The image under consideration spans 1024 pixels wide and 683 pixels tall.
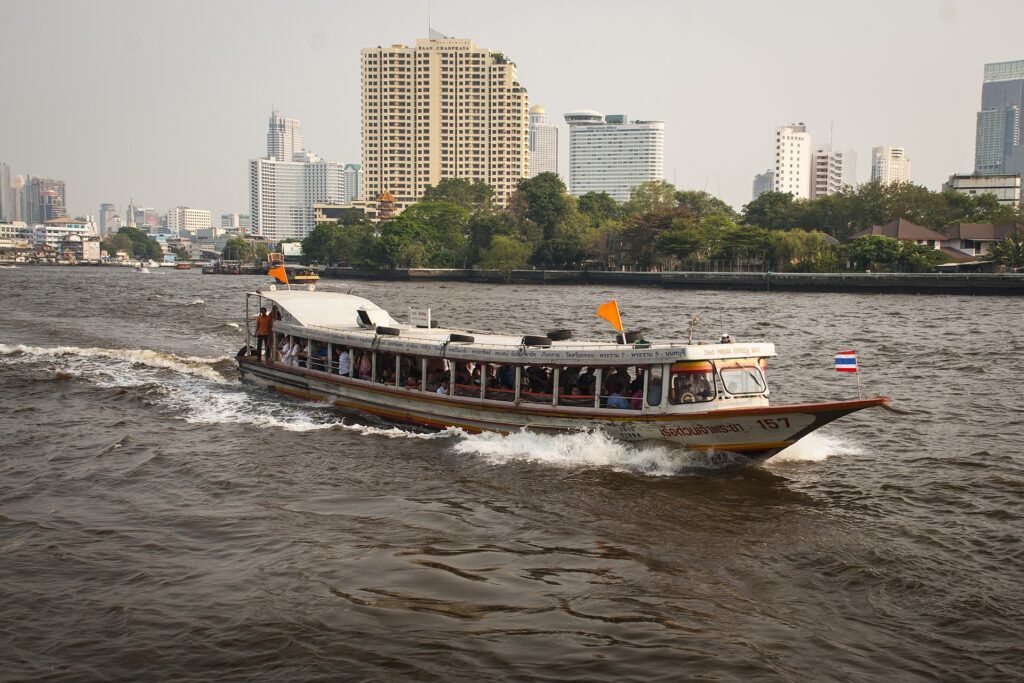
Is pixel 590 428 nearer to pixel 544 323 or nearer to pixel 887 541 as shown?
pixel 887 541

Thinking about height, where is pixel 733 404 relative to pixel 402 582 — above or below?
above

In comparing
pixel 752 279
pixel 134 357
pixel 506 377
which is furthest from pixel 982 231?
pixel 506 377

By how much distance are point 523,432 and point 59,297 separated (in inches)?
2165

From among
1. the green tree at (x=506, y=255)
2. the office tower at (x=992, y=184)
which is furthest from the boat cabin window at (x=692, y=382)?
the office tower at (x=992, y=184)

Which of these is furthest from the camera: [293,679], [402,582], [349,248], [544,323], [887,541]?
[349,248]

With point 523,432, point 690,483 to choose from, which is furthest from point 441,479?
point 690,483

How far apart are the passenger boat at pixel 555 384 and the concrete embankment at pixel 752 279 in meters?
61.3

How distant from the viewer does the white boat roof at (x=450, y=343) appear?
15.6 meters

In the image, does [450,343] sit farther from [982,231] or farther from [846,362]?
[982,231]

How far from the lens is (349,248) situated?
423ft

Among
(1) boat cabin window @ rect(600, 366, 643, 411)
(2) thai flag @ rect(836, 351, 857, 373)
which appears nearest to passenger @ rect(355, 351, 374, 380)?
(1) boat cabin window @ rect(600, 366, 643, 411)

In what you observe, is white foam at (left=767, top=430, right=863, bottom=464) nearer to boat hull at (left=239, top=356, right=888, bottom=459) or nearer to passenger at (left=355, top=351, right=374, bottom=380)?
boat hull at (left=239, top=356, right=888, bottom=459)

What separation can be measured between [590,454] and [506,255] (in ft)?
302

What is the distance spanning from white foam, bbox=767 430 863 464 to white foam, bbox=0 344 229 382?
1614cm
